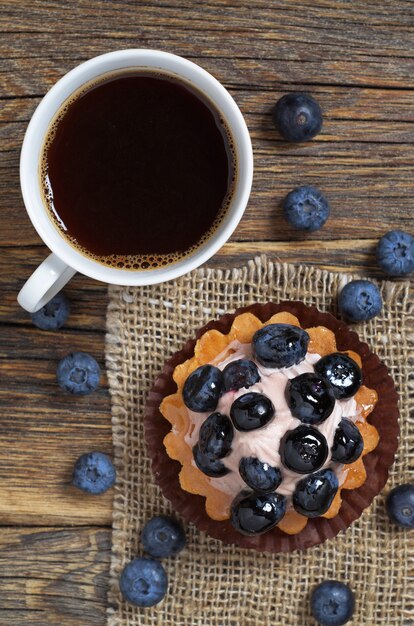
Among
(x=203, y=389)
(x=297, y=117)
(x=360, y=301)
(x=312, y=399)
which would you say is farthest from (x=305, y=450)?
(x=297, y=117)

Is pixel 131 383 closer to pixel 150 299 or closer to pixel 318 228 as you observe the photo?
pixel 150 299

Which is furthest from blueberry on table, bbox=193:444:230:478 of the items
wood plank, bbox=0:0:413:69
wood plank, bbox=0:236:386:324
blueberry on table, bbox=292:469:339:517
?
wood plank, bbox=0:0:413:69

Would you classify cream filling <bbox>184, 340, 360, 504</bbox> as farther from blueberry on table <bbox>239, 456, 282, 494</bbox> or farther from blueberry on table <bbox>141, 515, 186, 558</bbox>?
blueberry on table <bbox>141, 515, 186, 558</bbox>

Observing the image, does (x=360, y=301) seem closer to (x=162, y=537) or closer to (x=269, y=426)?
(x=269, y=426)

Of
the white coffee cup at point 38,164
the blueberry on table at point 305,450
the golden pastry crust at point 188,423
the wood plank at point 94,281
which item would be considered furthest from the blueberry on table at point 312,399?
the wood plank at point 94,281

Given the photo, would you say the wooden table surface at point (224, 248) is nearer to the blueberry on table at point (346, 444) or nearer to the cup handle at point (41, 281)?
the cup handle at point (41, 281)

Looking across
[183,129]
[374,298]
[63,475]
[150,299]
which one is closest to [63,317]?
[150,299]
